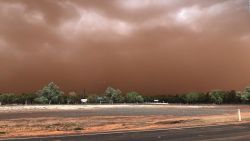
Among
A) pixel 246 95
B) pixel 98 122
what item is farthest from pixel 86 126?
pixel 246 95

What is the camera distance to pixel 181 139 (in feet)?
69.3

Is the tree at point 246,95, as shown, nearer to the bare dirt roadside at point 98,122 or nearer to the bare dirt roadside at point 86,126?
the bare dirt roadside at point 98,122

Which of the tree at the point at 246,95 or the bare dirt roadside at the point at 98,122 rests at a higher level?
the tree at the point at 246,95

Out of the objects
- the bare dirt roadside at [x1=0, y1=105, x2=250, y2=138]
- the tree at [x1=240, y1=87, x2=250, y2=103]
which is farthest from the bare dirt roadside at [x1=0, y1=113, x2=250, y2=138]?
the tree at [x1=240, y1=87, x2=250, y2=103]

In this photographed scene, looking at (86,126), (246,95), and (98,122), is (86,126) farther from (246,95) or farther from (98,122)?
(246,95)

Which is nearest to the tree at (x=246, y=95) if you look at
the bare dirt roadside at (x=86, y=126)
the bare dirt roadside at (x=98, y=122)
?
the bare dirt roadside at (x=98, y=122)

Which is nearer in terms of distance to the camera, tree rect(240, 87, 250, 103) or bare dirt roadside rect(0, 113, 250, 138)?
bare dirt roadside rect(0, 113, 250, 138)

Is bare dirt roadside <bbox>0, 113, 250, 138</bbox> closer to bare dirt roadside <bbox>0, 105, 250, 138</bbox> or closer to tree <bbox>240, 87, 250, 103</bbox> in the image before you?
bare dirt roadside <bbox>0, 105, 250, 138</bbox>

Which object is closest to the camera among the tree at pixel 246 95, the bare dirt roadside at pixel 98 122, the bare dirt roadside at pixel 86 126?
the bare dirt roadside at pixel 86 126

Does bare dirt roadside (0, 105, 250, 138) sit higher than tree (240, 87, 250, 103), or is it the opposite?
tree (240, 87, 250, 103)

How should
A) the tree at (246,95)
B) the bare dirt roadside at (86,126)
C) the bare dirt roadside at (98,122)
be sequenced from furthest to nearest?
the tree at (246,95)
the bare dirt roadside at (98,122)
the bare dirt roadside at (86,126)

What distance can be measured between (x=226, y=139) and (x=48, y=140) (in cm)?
948

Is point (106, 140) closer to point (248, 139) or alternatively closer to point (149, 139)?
point (149, 139)

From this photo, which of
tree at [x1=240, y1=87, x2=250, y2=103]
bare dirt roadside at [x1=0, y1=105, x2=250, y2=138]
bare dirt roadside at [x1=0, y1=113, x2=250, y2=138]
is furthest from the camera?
tree at [x1=240, y1=87, x2=250, y2=103]
